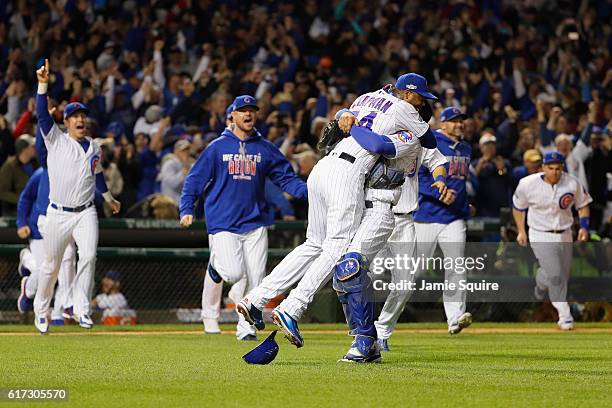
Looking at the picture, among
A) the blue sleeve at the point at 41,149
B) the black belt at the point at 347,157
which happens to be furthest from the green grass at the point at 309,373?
the blue sleeve at the point at 41,149

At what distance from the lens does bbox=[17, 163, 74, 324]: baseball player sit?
14.6 metres

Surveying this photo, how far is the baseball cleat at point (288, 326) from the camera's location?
852 cm

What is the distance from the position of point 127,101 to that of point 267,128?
2277mm

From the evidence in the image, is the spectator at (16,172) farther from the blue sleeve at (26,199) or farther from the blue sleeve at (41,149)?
the blue sleeve at (41,149)

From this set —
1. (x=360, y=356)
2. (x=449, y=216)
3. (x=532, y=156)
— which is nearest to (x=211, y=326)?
(x=449, y=216)

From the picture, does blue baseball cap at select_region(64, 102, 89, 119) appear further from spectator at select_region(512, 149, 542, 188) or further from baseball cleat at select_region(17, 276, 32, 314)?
spectator at select_region(512, 149, 542, 188)

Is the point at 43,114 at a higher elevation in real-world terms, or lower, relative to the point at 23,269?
higher

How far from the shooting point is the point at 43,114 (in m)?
13.2

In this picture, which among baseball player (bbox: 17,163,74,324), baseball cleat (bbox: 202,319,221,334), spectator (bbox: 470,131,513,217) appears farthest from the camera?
spectator (bbox: 470,131,513,217)

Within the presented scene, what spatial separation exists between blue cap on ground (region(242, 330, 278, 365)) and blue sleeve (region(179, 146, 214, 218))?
3986 mm

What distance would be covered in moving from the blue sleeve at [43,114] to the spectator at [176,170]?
4026 millimetres

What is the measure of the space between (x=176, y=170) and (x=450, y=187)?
5.24 m

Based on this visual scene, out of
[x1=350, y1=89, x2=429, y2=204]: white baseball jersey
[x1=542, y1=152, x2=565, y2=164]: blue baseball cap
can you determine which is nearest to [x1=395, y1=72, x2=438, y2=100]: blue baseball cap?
[x1=350, y1=89, x2=429, y2=204]: white baseball jersey

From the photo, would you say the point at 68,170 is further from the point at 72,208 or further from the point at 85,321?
the point at 85,321
